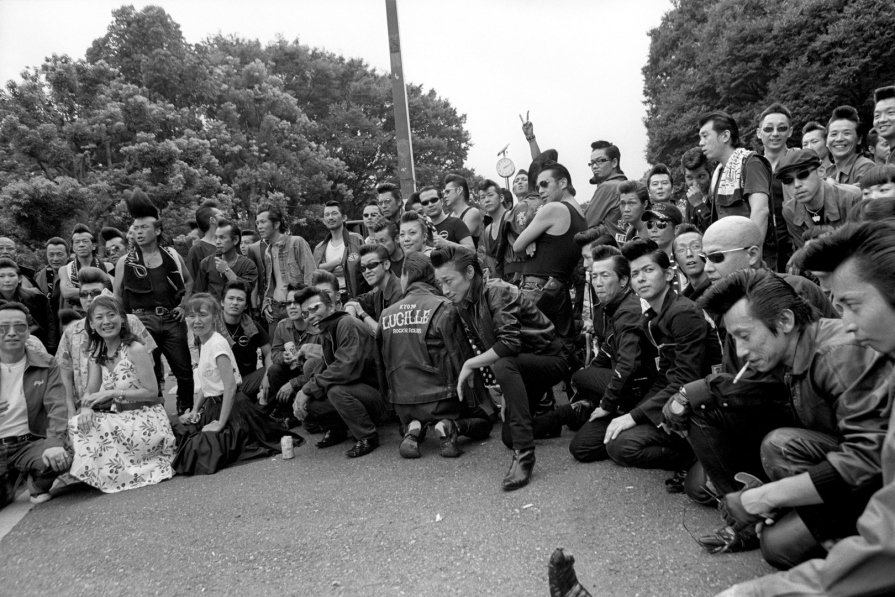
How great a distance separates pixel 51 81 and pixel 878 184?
64.8 feet

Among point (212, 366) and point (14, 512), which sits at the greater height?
point (212, 366)

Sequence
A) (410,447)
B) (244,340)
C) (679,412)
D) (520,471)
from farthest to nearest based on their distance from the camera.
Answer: (244,340)
(410,447)
(520,471)
(679,412)

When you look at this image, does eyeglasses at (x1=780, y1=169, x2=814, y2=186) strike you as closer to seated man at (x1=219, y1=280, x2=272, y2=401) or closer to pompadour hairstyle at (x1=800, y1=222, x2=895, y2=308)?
pompadour hairstyle at (x1=800, y1=222, x2=895, y2=308)

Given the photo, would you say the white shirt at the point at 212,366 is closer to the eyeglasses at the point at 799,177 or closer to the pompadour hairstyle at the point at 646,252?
the pompadour hairstyle at the point at 646,252

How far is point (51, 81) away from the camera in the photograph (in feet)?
56.3

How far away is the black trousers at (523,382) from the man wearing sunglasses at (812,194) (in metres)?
2.06

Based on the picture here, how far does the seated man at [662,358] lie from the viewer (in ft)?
12.5

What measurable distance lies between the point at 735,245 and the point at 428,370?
7.94 ft

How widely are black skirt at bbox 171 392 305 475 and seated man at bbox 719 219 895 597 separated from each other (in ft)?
13.3

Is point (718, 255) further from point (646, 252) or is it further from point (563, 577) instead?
point (563, 577)

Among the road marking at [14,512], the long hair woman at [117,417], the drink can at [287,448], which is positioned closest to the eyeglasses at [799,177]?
the drink can at [287,448]

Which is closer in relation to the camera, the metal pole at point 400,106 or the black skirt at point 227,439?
the black skirt at point 227,439

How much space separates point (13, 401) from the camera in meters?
5.00

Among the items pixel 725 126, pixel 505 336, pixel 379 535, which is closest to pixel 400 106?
pixel 725 126
